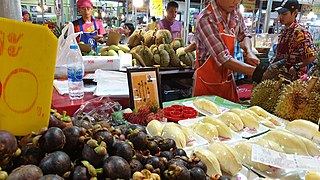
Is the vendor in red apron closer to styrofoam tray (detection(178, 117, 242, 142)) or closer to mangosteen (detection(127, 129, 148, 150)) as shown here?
styrofoam tray (detection(178, 117, 242, 142))

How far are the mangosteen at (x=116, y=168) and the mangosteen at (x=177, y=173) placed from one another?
0.15 metres

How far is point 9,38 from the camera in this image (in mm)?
813

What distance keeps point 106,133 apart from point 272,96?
1.72 meters

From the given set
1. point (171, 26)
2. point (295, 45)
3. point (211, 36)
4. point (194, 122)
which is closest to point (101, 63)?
point (211, 36)

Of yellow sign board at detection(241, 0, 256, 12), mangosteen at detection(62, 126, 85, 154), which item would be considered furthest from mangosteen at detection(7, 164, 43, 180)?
yellow sign board at detection(241, 0, 256, 12)

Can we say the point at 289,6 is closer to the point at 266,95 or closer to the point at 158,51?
the point at 158,51

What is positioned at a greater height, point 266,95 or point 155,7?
point 155,7

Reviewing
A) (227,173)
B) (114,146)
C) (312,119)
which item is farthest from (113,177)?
(312,119)

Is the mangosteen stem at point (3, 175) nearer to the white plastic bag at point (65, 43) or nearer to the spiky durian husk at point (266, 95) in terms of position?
the white plastic bag at point (65, 43)

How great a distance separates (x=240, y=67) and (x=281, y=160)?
1.49m

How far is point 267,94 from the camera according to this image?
7.39ft

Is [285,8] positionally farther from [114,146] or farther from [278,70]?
[114,146]

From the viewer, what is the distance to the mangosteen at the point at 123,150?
85cm

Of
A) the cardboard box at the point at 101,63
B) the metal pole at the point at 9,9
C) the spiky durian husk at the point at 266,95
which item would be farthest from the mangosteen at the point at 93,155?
the cardboard box at the point at 101,63
